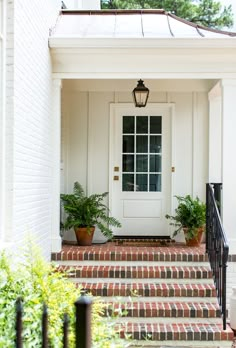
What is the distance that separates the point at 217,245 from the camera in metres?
4.91

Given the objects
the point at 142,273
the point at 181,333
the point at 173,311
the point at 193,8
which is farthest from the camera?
the point at 193,8

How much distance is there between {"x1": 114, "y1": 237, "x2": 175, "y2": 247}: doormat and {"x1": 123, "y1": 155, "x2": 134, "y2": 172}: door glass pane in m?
1.11

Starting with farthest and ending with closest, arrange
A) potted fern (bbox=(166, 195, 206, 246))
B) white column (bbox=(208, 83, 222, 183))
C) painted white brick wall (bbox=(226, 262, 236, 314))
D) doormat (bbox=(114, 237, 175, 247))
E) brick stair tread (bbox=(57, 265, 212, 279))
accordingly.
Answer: white column (bbox=(208, 83, 222, 183)), doormat (bbox=(114, 237, 175, 247)), potted fern (bbox=(166, 195, 206, 246)), painted white brick wall (bbox=(226, 262, 236, 314)), brick stair tread (bbox=(57, 265, 212, 279))

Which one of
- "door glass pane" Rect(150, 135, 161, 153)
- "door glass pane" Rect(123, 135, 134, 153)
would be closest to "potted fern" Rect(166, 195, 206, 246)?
"door glass pane" Rect(150, 135, 161, 153)

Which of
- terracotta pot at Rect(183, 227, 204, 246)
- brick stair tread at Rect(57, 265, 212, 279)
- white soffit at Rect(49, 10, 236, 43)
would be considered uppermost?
white soffit at Rect(49, 10, 236, 43)

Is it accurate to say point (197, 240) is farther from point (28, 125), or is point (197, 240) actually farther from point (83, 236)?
point (28, 125)

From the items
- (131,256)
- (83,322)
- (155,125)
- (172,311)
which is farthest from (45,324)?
(155,125)

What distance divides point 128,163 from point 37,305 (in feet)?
15.8

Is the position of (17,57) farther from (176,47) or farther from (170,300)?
(170,300)

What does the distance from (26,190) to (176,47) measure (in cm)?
256

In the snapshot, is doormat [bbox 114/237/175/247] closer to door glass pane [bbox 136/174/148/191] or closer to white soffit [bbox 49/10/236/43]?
door glass pane [bbox 136/174/148/191]

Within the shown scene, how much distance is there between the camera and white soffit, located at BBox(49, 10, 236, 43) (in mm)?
5551

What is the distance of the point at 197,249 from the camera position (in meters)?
5.94

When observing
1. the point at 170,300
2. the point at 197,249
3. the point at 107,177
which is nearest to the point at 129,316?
the point at 170,300
